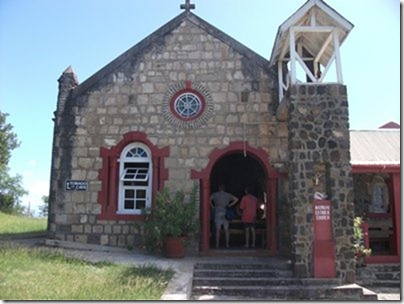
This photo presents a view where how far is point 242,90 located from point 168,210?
413 cm

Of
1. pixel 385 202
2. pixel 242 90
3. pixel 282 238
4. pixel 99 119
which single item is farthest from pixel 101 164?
pixel 385 202

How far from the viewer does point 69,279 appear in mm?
7945

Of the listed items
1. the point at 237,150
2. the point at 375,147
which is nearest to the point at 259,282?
the point at 237,150

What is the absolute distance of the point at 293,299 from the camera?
8.52 metres

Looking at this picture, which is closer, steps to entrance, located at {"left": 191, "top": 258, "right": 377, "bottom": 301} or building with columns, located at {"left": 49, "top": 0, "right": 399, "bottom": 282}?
steps to entrance, located at {"left": 191, "top": 258, "right": 377, "bottom": 301}

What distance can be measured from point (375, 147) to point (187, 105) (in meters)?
6.14

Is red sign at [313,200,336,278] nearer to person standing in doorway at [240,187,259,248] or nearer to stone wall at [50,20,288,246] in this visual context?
stone wall at [50,20,288,246]

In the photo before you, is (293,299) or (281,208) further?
(281,208)

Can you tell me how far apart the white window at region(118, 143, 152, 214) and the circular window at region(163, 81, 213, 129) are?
1268 mm

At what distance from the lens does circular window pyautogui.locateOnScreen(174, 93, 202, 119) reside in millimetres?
12297

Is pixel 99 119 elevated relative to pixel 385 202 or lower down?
elevated

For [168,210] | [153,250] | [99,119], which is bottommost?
[153,250]

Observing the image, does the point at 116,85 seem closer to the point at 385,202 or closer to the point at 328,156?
the point at 328,156

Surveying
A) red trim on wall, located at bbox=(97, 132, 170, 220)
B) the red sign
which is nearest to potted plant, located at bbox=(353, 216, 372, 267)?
the red sign
